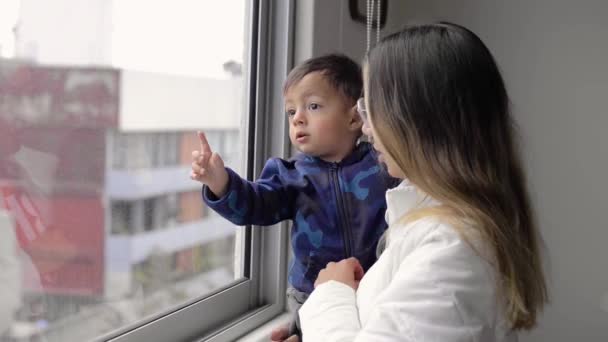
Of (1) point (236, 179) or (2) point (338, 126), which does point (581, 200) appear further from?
(1) point (236, 179)

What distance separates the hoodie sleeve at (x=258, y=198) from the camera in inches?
36.8

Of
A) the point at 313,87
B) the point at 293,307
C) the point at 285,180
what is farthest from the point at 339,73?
the point at 293,307

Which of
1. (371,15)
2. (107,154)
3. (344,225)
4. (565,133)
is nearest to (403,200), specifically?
(344,225)

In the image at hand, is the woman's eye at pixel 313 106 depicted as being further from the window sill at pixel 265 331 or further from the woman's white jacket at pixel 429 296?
the window sill at pixel 265 331

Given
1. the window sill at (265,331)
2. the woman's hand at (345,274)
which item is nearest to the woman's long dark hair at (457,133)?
the woman's hand at (345,274)

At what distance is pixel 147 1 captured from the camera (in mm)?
1054

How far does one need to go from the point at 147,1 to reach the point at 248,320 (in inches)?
27.9

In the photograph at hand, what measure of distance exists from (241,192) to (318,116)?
0.19 metres

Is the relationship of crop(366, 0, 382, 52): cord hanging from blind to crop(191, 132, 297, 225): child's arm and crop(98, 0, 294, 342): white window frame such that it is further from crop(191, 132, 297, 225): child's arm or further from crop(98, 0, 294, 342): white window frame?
crop(191, 132, 297, 225): child's arm

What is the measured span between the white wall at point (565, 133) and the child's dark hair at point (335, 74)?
91 centimetres

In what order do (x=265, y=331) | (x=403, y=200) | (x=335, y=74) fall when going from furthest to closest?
1. (x=265, y=331)
2. (x=335, y=74)
3. (x=403, y=200)

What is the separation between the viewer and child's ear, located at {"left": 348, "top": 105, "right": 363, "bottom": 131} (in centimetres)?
102

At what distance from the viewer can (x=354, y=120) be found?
1021mm

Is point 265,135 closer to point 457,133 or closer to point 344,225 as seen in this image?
point 344,225
